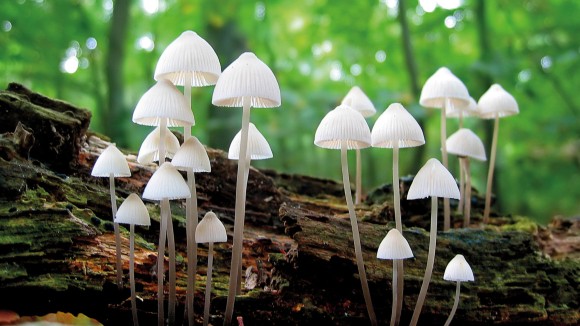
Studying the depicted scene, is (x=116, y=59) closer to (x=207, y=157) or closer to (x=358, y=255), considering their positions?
(x=207, y=157)

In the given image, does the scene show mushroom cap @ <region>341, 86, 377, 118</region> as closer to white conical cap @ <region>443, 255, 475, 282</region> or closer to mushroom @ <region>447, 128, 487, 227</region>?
mushroom @ <region>447, 128, 487, 227</region>

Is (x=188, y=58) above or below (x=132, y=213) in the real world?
above

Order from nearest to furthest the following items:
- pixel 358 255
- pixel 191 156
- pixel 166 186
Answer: pixel 166 186, pixel 191 156, pixel 358 255

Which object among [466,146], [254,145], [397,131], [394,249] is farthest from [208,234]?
[466,146]

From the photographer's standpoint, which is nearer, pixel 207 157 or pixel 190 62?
pixel 190 62

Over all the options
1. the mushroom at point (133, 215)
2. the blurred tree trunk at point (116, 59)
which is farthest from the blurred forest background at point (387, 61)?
the mushroom at point (133, 215)

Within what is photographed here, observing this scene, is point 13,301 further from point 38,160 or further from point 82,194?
point 38,160
